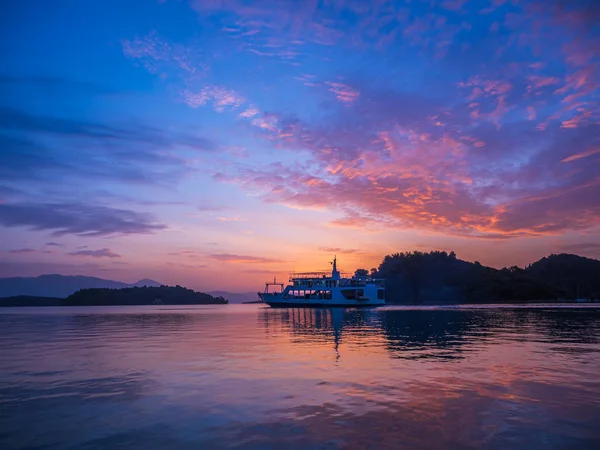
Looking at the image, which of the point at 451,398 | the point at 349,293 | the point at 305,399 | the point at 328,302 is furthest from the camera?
the point at 349,293

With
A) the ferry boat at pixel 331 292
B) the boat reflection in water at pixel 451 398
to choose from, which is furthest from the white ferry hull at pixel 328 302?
the boat reflection in water at pixel 451 398

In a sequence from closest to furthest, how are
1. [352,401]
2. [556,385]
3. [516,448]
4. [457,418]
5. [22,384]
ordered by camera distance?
[516,448]
[457,418]
[352,401]
[556,385]
[22,384]

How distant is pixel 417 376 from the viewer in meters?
17.7

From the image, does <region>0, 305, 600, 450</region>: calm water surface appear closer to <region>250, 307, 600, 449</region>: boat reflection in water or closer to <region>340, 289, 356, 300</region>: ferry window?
<region>250, 307, 600, 449</region>: boat reflection in water

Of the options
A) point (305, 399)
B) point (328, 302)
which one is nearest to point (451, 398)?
point (305, 399)

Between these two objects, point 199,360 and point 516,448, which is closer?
point 516,448

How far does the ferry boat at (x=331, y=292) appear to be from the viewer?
122062mm

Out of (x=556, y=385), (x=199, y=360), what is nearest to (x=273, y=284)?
(x=199, y=360)

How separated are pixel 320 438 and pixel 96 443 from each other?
17.4ft

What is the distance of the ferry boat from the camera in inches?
4806

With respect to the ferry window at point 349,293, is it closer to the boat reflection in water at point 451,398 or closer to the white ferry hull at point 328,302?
the white ferry hull at point 328,302

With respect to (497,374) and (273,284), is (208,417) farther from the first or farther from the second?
(273,284)

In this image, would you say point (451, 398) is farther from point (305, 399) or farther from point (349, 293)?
point (349, 293)

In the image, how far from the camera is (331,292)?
412 ft
